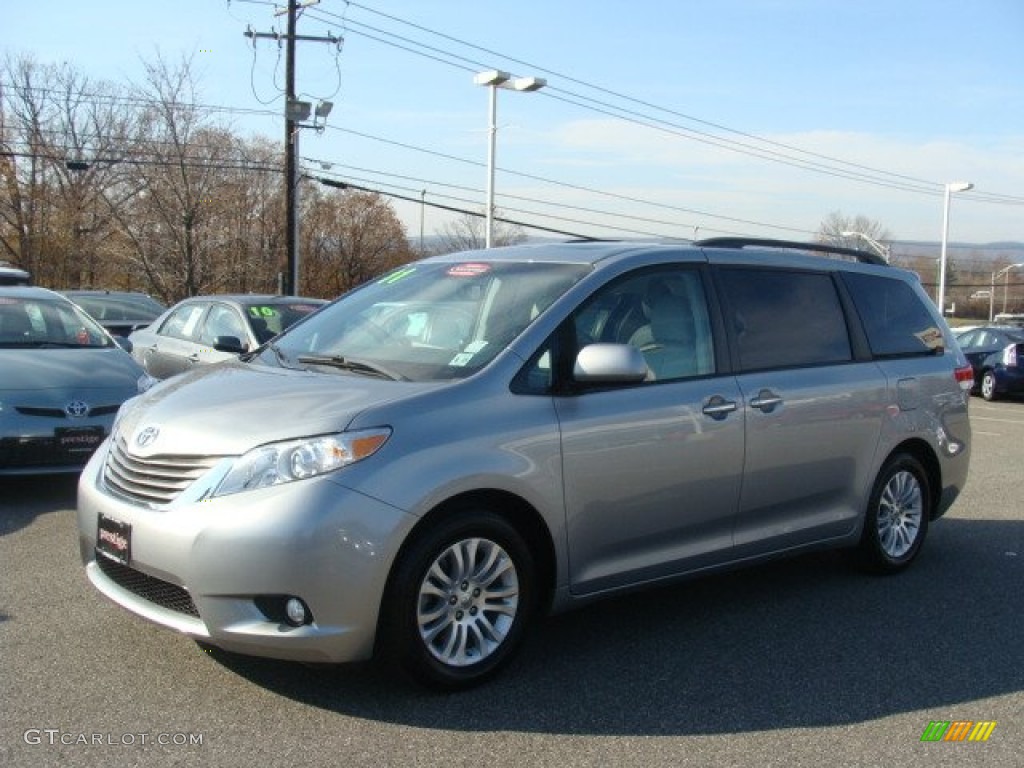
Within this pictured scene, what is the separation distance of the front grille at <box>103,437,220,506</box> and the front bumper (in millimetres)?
61

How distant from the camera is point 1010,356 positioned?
2027cm

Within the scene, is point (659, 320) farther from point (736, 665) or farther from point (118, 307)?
point (118, 307)

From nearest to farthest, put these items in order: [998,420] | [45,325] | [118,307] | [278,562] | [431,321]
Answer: [278,562] < [431,321] < [45,325] < [998,420] < [118,307]

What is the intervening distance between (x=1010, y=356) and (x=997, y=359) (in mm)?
263

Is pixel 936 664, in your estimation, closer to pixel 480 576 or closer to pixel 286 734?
pixel 480 576

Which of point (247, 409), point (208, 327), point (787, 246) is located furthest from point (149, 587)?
point (208, 327)

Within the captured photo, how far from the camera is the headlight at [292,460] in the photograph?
3.65 metres

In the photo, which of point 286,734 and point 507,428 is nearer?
point 286,734

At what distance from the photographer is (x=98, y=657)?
4.22 meters

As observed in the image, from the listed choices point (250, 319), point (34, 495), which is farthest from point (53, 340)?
point (250, 319)

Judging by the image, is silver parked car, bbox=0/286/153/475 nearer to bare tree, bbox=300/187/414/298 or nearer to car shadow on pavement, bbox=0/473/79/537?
car shadow on pavement, bbox=0/473/79/537

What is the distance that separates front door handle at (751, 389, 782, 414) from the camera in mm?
4971

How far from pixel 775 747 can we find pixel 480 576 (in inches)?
48.4

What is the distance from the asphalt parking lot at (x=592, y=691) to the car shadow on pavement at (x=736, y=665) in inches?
0.5
